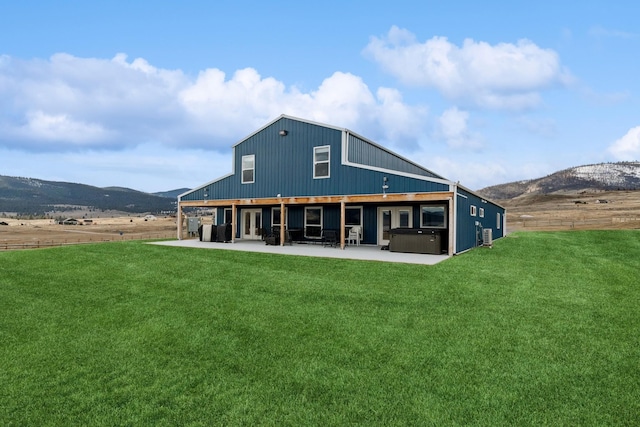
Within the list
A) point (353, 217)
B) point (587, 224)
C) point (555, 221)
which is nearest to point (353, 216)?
point (353, 217)

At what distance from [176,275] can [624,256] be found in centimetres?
1654

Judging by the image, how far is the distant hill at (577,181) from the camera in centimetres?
9984

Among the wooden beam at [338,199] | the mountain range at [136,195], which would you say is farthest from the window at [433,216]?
the mountain range at [136,195]

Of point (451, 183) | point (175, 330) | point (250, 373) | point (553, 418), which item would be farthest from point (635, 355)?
point (451, 183)

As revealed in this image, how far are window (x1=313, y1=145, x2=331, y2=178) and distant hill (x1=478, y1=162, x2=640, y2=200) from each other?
324 feet

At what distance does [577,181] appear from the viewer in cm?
10294

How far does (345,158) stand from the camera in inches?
612

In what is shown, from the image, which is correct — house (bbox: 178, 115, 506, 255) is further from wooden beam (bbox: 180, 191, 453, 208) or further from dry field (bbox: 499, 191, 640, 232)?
dry field (bbox: 499, 191, 640, 232)

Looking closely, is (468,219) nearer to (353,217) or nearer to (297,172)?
A: (353,217)

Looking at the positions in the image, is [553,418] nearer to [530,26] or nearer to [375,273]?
[375,273]

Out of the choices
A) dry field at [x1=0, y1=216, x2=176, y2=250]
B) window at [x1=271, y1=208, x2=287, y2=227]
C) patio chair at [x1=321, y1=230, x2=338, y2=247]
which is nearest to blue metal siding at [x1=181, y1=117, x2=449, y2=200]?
patio chair at [x1=321, y1=230, x2=338, y2=247]

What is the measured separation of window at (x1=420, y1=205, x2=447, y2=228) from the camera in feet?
52.0

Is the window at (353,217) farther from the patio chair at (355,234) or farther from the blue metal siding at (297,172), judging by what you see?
the blue metal siding at (297,172)

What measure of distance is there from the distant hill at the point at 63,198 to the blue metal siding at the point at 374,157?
466 ft
